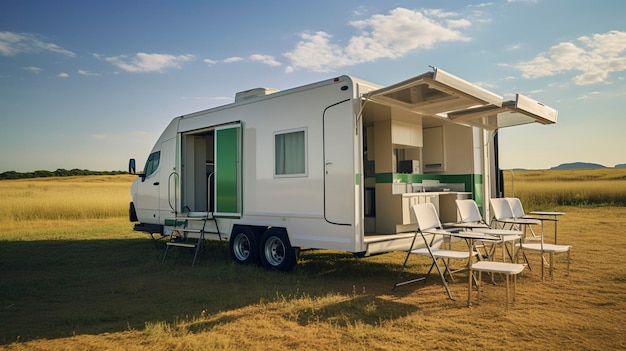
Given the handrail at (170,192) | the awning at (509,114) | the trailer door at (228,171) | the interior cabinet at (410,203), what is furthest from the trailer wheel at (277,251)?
the awning at (509,114)

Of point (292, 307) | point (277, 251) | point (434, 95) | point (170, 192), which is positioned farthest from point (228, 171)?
point (434, 95)

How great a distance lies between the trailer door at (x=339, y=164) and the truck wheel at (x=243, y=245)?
62.4 inches

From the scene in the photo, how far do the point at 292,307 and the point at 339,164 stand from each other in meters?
2.01

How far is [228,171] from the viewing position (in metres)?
8.00

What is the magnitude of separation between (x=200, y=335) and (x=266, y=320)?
72 centimetres

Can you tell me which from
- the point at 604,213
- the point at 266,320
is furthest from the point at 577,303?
the point at 604,213

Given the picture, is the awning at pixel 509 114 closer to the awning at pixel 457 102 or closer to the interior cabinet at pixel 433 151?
the awning at pixel 457 102

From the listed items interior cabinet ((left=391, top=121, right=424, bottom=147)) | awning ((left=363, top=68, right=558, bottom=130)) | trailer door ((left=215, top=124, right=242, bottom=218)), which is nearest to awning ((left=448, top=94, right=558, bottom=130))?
awning ((left=363, top=68, right=558, bottom=130))

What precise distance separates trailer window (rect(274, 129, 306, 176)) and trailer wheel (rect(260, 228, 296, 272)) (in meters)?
0.89

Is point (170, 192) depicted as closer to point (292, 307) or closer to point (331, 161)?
point (331, 161)

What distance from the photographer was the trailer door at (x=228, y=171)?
780 centimetres

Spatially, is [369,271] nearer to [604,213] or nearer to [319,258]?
[319,258]

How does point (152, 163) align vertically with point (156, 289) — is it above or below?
above

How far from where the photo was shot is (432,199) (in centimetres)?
785
